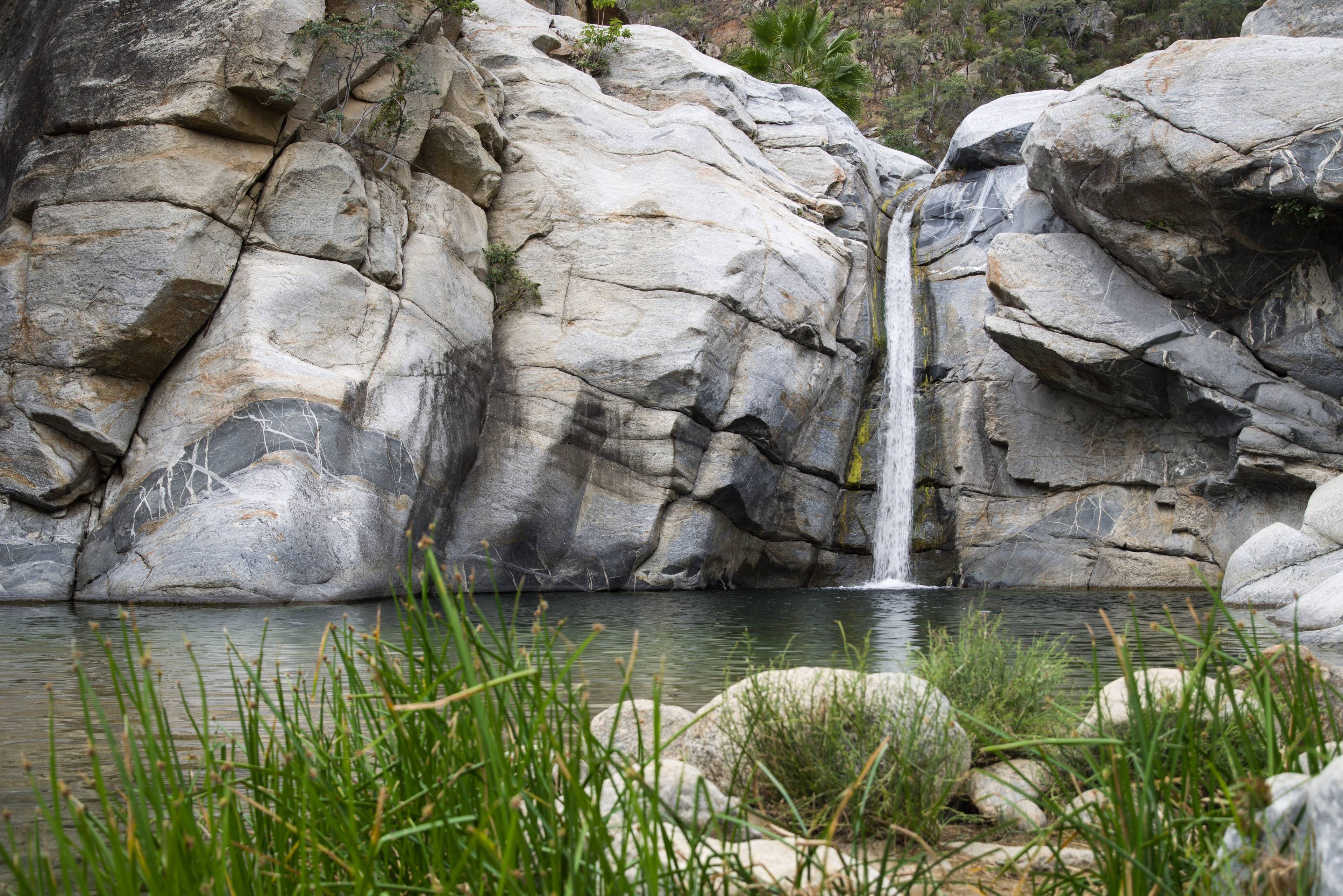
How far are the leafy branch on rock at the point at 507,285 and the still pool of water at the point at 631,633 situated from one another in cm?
576

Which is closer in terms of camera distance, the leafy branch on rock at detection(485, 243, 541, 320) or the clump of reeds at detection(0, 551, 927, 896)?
the clump of reeds at detection(0, 551, 927, 896)

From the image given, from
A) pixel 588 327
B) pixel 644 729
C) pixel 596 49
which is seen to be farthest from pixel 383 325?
pixel 644 729

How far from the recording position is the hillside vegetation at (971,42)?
133 ft

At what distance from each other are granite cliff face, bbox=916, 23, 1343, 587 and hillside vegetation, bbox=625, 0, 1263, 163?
68.5ft

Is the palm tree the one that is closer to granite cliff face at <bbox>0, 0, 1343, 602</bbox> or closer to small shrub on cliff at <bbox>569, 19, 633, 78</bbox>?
small shrub on cliff at <bbox>569, 19, 633, 78</bbox>

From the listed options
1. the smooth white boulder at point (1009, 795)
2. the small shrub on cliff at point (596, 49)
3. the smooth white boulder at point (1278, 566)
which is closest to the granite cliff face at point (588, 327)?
the small shrub on cliff at point (596, 49)

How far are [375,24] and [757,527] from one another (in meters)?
10.9

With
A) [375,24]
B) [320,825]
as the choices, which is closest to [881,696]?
[320,825]

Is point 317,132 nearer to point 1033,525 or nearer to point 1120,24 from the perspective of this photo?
point 1033,525

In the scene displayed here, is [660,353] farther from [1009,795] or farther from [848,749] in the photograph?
[848,749]

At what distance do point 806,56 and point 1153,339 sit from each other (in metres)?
19.1

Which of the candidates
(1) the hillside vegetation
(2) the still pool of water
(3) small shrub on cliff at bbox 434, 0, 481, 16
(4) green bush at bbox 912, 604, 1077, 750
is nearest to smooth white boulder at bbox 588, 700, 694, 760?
(2) the still pool of water

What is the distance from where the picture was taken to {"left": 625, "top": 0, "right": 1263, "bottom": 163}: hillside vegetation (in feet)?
133

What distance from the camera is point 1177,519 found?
1833 cm
